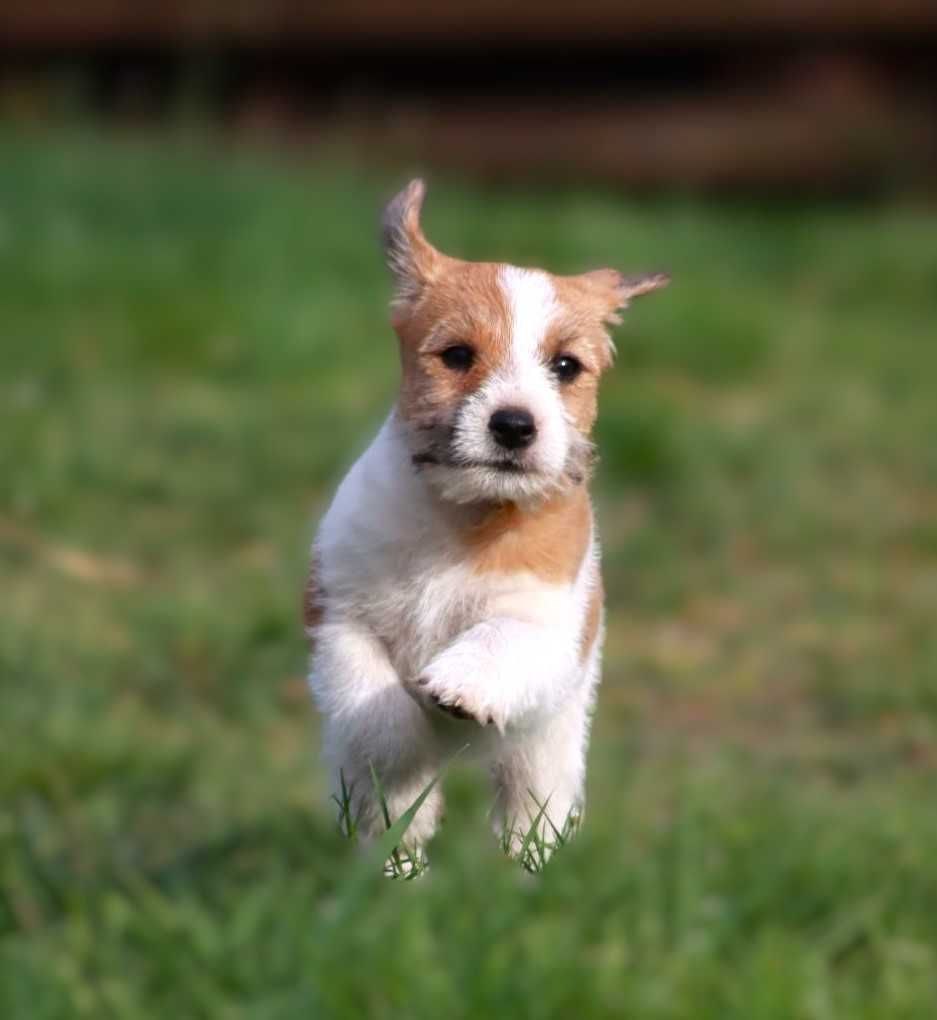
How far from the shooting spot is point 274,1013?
6.16 meters

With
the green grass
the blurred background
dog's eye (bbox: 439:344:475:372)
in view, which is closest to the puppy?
dog's eye (bbox: 439:344:475:372)

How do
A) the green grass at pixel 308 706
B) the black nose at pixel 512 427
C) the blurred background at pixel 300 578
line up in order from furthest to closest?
the green grass at pixel 308 706 < the blurred background at pixel 300 578 < the black nose at pixel 512 427

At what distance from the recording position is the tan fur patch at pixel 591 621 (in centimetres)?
94

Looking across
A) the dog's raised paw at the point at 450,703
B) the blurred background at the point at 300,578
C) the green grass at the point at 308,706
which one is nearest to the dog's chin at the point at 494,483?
the dog's raised paw at the point at 450,703

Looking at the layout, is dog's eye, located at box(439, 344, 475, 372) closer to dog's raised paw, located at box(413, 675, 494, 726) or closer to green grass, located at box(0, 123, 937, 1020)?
dog's raised paw, located at box(413, 675, 494, 726)

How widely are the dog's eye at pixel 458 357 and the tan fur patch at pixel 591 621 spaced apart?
14 centimetres

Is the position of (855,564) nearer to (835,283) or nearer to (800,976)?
(835,283)

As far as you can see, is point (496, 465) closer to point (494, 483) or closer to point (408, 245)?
point (494, 483)

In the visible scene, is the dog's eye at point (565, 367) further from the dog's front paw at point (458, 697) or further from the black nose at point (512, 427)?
the dog's front paw at point (458, 697)

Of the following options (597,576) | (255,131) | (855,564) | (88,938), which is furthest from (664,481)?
(597,576)

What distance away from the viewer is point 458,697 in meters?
0.89

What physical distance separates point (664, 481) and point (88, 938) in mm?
4462

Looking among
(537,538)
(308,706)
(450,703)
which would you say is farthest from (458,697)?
(308,706)

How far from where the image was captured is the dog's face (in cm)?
89
